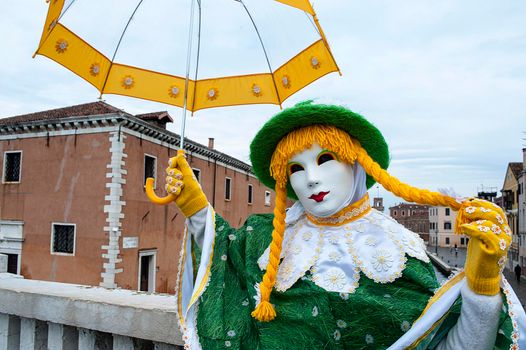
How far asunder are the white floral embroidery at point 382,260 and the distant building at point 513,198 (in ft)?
103

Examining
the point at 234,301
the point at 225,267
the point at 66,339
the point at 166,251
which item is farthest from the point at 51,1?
the point at 166,251

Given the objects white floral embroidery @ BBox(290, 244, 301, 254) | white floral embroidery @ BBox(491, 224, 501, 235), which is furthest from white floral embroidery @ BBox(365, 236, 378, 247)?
white floral embroidery @ BBox(491, 224, 501, 235)

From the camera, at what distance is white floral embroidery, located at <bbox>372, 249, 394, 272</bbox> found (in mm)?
1727

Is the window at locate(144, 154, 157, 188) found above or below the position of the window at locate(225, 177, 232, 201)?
above

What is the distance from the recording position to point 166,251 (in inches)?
583

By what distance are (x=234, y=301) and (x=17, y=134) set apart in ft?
50.6

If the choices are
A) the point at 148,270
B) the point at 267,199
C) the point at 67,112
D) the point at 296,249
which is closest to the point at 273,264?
the point at 296,249

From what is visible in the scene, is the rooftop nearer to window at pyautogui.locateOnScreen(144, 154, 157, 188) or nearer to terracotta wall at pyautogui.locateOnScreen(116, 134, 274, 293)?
terracotta wall at pyautogui.locateOnScreen(116, 134, 274, 293)

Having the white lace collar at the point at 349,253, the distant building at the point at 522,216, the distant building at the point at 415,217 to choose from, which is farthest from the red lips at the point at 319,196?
the distant building at the point at 415,217

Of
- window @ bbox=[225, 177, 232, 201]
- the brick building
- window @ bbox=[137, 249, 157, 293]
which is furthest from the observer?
window @ bbox=[225, 177, 232, 201]

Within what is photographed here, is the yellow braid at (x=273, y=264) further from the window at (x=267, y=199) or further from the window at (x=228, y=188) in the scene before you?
the window at (x=267, y=199)

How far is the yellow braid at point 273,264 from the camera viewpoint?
6.02 feet

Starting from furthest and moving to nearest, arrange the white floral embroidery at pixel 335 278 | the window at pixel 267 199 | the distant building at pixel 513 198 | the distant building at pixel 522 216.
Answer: the distant building at pixel 513 198 < the distant building at pixel 522 216 < the window at pixel 267 199 < the white floral embroidery at pixel 335 278

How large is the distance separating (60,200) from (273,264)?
13427 millimetres
